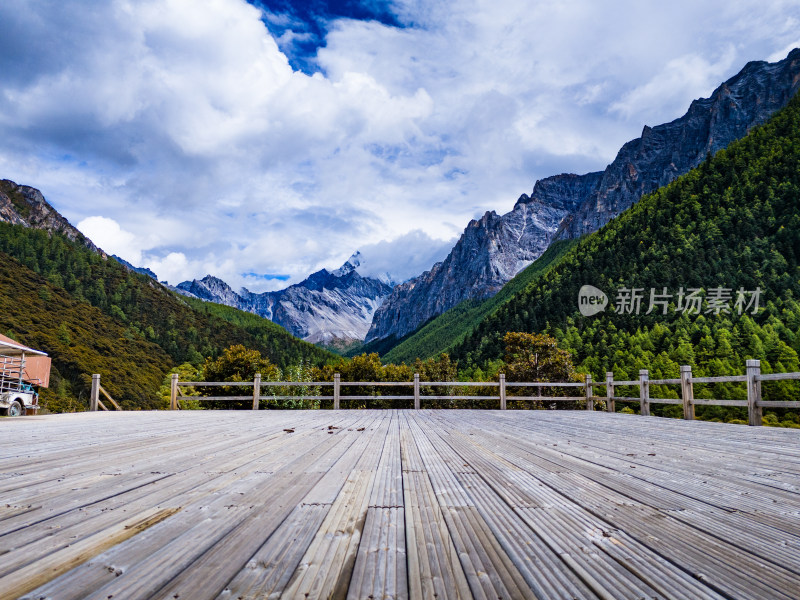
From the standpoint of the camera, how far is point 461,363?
7850 cm

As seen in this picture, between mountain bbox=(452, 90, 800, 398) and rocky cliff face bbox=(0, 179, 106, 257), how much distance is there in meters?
151

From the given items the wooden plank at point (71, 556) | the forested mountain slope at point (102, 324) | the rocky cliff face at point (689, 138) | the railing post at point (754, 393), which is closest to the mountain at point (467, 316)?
the rocky cliff face at point (689, 138)

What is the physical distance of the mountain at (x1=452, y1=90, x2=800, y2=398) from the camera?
59.6 m

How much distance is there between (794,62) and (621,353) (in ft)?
525

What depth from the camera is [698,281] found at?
74062mm

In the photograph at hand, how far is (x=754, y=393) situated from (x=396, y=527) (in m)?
8.43

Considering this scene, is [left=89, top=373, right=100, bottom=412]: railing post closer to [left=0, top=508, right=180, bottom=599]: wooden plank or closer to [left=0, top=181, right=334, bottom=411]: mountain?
[left=0, top=508, right=180, bottom=599]: wooden plank

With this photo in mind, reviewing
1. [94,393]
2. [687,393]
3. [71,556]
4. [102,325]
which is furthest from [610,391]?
[102,325]

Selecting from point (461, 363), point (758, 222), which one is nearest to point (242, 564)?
point (461, 363)

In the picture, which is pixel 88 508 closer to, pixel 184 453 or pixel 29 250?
pixel 184 453

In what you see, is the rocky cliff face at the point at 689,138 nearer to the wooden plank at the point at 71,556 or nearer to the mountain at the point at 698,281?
the mountain at the point at 698,281

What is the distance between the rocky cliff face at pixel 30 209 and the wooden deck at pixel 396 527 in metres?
180

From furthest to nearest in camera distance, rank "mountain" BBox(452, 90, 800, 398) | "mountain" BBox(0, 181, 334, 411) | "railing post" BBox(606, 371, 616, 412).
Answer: "mountain" BBox(452, 90, 800, 398) < "mountain" BBox(0, 181, 334, 411) < "railing post" BBox(606, 371, 616, 412)

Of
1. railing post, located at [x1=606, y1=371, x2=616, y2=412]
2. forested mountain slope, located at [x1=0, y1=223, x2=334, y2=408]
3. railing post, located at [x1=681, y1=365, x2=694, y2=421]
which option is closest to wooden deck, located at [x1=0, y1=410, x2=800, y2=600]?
railing post, located at [x1=681, y1=365, x2=694, y2=421]
